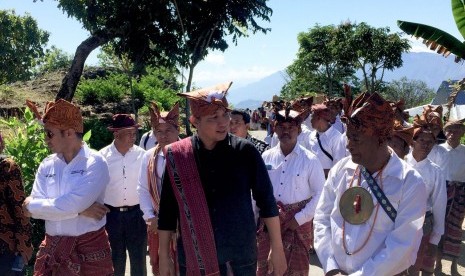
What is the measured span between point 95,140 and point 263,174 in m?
13.9

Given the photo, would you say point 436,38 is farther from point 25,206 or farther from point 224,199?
point 25,206

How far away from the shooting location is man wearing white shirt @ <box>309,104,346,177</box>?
7.46 m

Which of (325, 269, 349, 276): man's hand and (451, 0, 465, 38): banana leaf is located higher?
(451, 0, 465, 38): banana leaf

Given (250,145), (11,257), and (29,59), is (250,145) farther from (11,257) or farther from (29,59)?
(29,59)

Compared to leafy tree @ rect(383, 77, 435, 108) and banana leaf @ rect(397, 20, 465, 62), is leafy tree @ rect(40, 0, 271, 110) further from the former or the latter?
leafy tree @ rect(383, 77, 435, 108)

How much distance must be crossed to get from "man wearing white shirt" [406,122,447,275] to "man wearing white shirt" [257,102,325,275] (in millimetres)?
1161

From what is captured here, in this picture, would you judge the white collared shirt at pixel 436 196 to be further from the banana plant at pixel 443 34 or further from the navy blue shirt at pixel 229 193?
the banana plant at pixel 443 34

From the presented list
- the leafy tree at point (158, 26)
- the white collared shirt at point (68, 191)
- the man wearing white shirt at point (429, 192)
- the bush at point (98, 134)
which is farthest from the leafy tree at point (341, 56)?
the white collared shirt at point (68, 191)

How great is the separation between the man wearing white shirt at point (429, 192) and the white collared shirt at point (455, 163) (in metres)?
1.24

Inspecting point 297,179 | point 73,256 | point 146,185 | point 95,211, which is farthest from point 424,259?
point 73,256

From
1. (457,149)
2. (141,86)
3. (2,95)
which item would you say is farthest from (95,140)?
(457,149)

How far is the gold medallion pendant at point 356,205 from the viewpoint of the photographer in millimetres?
2914

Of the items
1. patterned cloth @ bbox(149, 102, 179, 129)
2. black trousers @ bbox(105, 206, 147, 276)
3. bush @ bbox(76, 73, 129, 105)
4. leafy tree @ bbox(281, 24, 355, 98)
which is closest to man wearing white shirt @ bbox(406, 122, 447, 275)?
patterned cloth @ bbox(149, 102, 179, 129)

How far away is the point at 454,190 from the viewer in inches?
253
